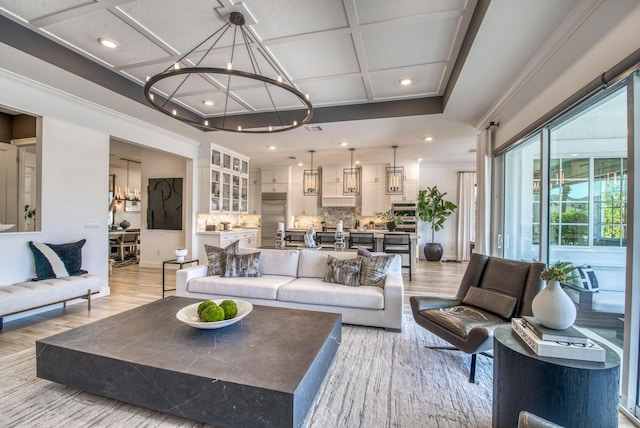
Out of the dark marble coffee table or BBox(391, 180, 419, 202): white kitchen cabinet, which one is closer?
the dark marble coffee table

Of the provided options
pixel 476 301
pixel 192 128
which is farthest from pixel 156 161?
pixel 476 301

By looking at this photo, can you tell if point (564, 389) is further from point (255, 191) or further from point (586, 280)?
point (255, 191)

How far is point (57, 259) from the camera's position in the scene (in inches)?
143

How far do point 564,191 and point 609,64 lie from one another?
1202 millimetres

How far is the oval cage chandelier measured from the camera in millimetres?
2514

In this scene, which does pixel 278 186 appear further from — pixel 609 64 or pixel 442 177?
pixel 609 64

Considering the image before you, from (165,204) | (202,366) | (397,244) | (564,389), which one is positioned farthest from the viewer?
(165,204)

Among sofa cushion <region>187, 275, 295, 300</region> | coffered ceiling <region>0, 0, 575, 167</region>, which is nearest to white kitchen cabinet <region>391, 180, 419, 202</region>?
coffered ceiling <region>0, 0, 575, 167</region>

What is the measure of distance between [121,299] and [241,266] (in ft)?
6.74

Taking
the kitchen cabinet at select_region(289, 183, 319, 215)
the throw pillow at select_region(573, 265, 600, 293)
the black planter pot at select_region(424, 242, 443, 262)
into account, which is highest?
the kitchen cabinet at select_region(289, 183, 319, 215)

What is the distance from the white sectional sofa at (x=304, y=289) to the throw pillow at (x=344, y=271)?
10cm

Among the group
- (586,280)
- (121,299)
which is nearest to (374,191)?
(586,280)

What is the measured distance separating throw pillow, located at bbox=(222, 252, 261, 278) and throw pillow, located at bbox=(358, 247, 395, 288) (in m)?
1.45

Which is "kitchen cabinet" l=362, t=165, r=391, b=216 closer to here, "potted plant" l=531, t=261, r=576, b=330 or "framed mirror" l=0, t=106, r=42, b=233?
"potted plant" l=531, t=261, r=576, b=330
